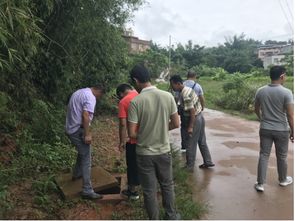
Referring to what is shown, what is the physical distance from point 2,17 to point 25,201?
7.36 ft

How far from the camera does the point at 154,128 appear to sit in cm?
340

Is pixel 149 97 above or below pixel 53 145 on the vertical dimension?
above

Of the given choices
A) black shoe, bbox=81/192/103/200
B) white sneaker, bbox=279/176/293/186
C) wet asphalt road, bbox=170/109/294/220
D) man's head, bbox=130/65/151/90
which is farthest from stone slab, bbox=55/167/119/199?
white sneaker, bbox=279/176/293/186

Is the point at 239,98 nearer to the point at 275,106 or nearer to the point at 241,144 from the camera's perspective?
the point at 241,144

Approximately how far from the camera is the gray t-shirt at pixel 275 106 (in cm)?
446

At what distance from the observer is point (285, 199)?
4438 millimetres

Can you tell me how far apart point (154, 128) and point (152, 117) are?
4.4 inches

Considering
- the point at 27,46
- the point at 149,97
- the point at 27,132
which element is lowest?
the point at 27,132

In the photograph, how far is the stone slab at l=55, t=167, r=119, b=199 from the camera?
438 centimetres

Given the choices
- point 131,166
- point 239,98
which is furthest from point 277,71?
point 239,98

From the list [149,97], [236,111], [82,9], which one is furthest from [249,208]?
[236,111]

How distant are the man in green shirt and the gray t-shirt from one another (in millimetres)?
1663

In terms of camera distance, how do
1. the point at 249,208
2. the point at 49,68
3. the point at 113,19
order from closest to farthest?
the point at 249,208 < the point at 49,68 < the point at 113,19

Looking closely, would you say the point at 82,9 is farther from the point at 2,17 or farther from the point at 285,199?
the point at 285,199
